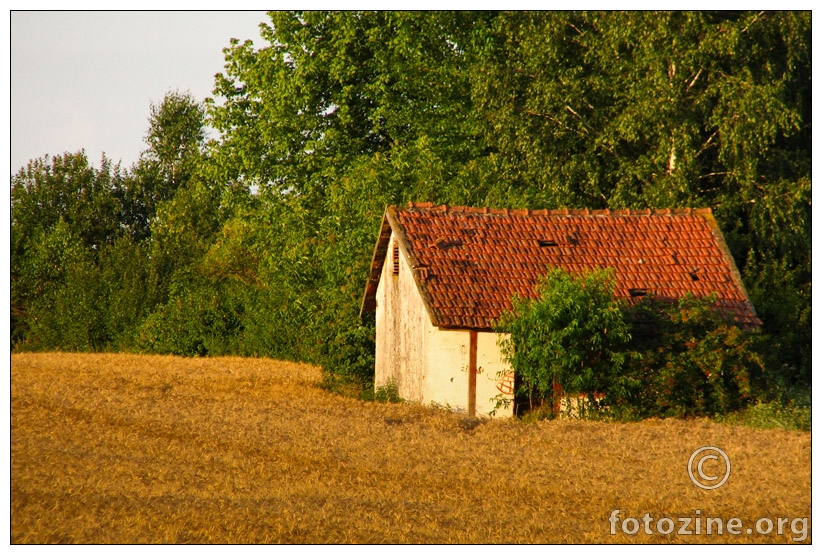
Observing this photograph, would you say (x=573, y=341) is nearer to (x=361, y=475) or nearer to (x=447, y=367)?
(x=447, y=367)

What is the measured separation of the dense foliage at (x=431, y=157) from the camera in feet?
87.8

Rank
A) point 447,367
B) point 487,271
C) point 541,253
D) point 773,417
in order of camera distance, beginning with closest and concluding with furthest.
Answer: point 773,417 → point 447,367 → point 487,271 → point 541,253

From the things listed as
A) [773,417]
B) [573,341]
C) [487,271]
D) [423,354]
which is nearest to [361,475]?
[573,341]

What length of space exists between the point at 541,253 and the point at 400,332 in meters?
3.39

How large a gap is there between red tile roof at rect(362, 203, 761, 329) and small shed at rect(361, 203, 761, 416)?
0.02m

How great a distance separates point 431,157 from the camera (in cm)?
3023

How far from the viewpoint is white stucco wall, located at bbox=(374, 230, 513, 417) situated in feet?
64.7

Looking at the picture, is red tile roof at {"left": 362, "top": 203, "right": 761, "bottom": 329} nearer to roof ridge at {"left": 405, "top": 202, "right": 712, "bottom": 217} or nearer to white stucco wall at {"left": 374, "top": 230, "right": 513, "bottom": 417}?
roof ridge at {"left": 405, "top": 202, "right": 712, "bottom": 217}

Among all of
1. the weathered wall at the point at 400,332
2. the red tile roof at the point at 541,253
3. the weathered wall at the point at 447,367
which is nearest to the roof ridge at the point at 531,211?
the red tile roof at the point at 541,253

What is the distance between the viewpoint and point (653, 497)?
12625 millimetres

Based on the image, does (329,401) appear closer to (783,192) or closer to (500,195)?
(500,195)

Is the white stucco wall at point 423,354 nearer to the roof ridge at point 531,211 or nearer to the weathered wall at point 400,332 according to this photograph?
the weathered wall at point 400,332

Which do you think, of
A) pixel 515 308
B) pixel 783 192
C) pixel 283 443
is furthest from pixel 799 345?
pixel 283 443
